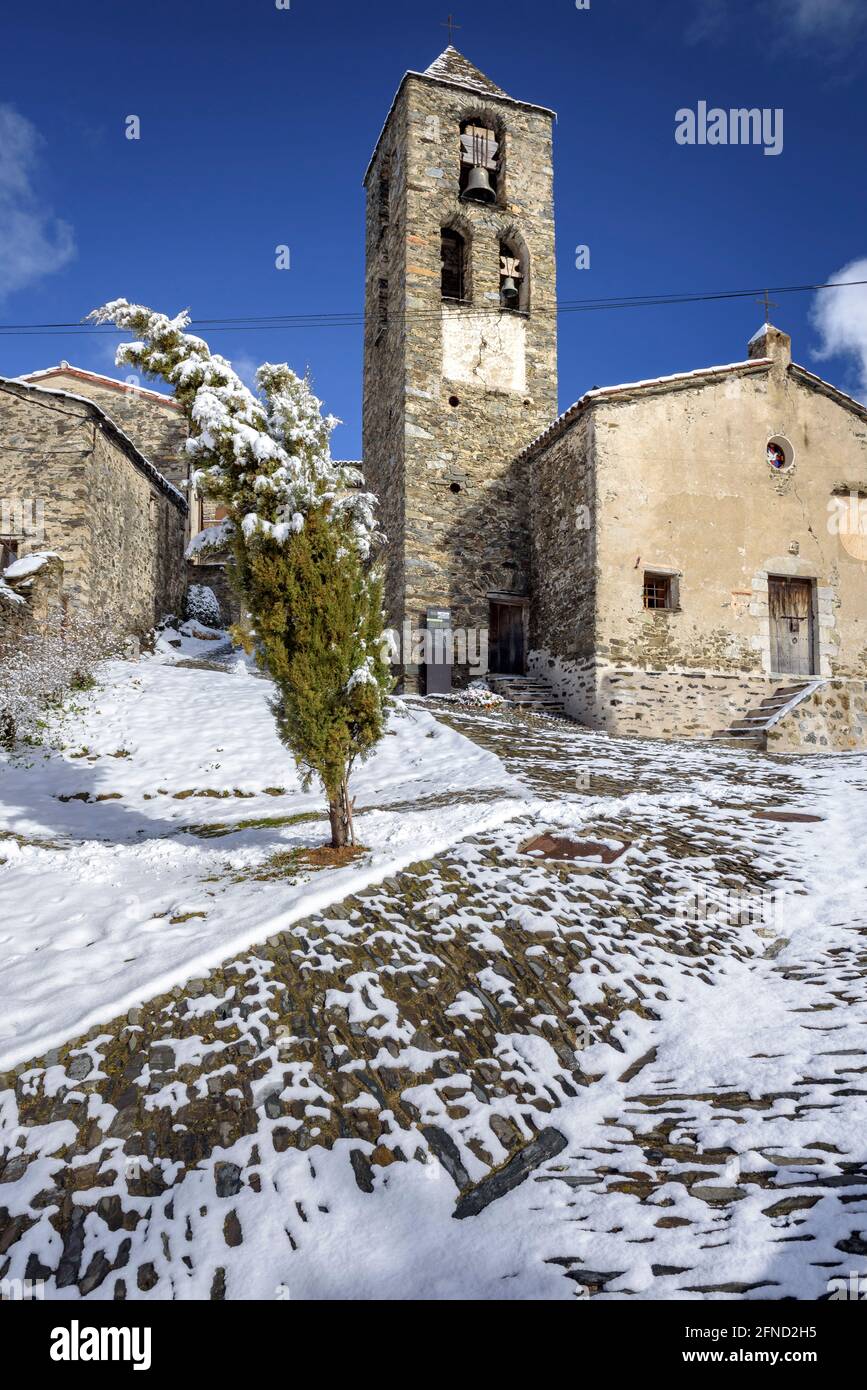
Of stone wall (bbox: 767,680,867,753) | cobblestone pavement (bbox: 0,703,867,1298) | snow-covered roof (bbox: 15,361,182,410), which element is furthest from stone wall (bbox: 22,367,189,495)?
cobblestone pavement (bbox: 0,703,867,1298)

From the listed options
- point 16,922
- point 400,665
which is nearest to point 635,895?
point 16,922

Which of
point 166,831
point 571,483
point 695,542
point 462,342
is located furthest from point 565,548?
point 166,831

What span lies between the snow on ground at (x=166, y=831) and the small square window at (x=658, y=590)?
5.37 metres

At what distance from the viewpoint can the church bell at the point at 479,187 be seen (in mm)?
17516

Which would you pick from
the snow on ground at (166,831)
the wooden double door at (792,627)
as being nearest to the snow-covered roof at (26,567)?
the snow on ground at (166,831)

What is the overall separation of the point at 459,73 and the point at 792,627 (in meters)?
15.8

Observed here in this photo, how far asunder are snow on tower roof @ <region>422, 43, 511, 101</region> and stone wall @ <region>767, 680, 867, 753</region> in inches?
631

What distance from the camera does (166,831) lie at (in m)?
7.95

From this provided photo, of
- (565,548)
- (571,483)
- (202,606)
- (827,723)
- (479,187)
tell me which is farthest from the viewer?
(202,606)

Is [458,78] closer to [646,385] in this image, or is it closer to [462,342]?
[462,342]

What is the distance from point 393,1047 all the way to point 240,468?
4.81 m

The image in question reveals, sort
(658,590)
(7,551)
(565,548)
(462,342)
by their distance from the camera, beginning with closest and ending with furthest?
(7,551) < (658,590) < (565,548) < (462,342)

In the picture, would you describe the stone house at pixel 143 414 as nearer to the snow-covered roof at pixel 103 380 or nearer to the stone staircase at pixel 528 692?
the snow-covered roof at pixel 103 380

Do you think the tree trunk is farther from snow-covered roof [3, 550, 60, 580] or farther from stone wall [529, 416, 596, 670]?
snow-covered roof [3, 550, 60, 580]
